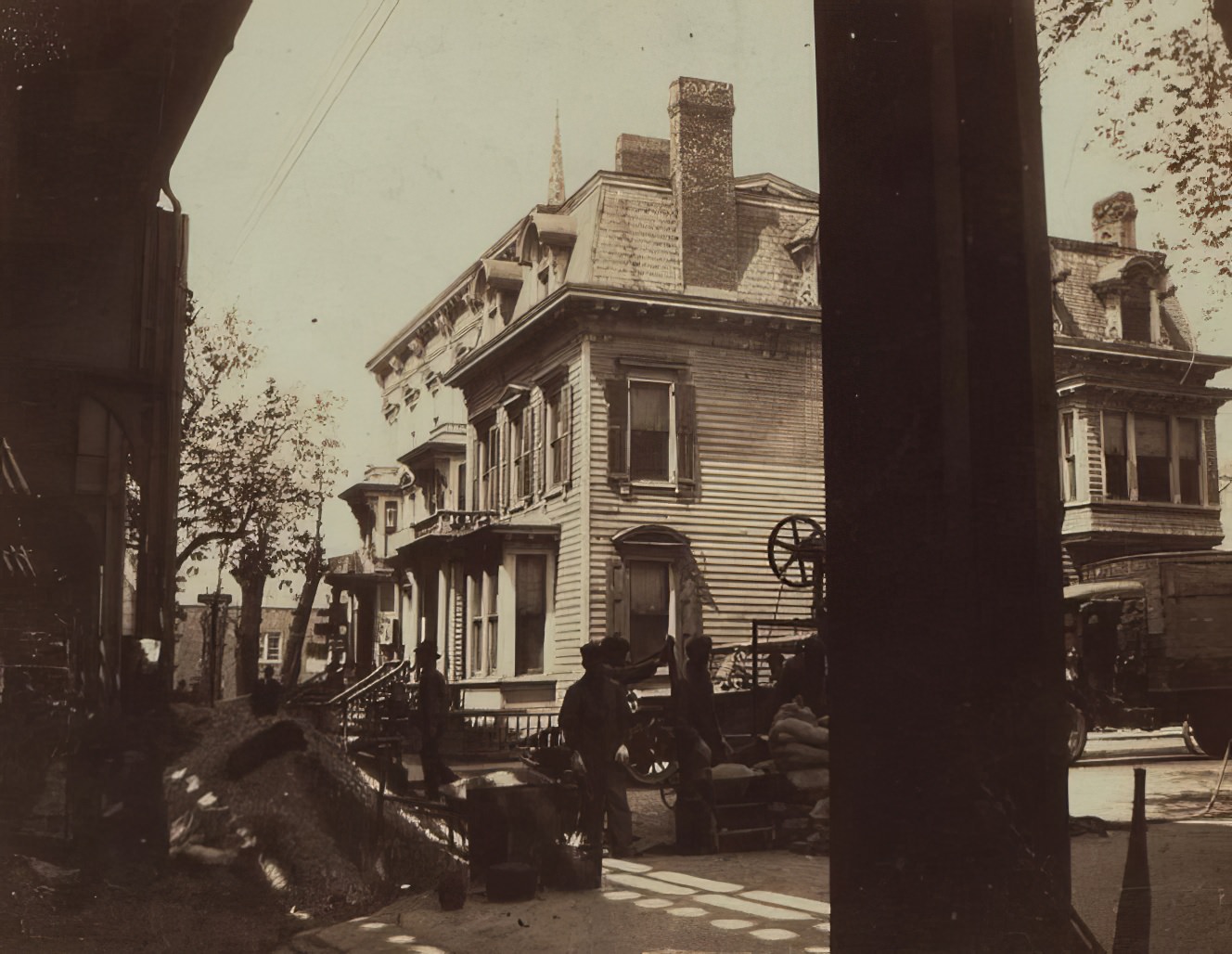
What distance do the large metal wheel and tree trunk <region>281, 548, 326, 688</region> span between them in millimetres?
3656

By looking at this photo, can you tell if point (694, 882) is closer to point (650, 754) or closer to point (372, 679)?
point (650, 754)

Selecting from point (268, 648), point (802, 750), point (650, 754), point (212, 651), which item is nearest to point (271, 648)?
point (268, 648)

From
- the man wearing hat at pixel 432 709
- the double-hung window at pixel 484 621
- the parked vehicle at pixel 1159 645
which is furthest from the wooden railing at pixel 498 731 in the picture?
the parked vehicle at pixel 1159 645

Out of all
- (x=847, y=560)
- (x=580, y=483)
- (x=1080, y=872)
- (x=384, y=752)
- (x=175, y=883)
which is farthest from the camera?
(x=384, y=752)

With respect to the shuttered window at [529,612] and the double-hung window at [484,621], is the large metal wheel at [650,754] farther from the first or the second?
the shuttered window at [529,612]

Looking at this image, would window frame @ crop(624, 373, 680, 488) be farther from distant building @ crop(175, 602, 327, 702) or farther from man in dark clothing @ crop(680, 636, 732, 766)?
distant building @ crop(175, 602, 327, 702)

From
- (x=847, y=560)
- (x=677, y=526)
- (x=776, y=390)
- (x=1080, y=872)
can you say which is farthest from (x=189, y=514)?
(x=847, y=560)

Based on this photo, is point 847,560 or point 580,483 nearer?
point 847,560

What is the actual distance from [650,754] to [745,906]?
5563mm

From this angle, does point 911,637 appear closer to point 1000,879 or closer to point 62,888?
point 1000,879

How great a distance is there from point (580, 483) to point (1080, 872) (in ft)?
18.3

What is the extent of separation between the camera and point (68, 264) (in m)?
8.77

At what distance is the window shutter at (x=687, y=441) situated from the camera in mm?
10125

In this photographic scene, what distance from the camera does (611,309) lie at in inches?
490
